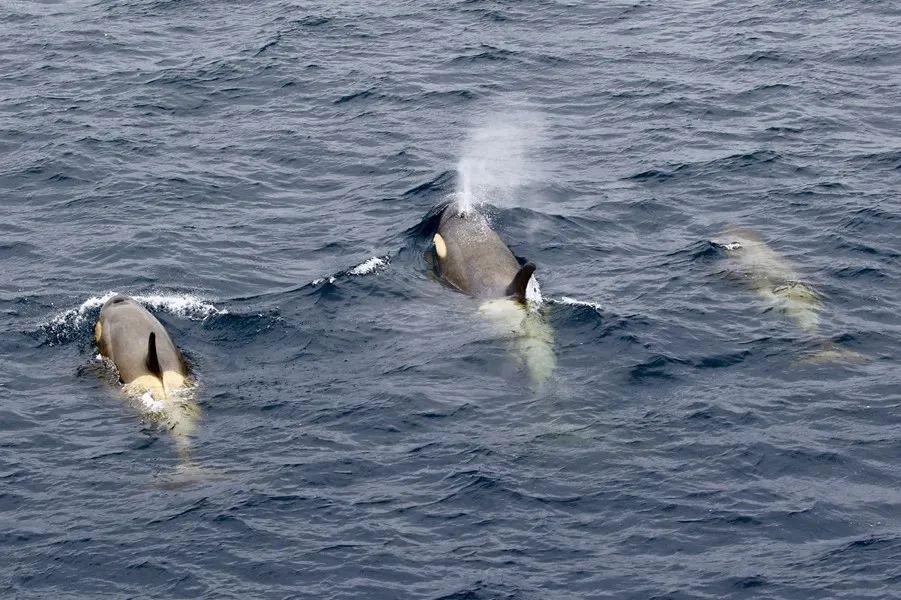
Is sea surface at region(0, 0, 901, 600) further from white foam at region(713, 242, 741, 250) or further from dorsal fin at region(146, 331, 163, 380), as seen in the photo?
dorsal fin at region(146, 331, 163, 380)

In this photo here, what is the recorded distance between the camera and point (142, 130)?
4044 centimetres

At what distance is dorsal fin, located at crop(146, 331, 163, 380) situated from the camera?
2589cm

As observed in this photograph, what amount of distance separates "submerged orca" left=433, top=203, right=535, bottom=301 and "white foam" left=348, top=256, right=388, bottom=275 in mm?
1317

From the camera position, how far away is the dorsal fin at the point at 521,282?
Answer: 28848 millimetres

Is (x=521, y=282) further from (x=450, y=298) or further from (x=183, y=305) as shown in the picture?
(x=183, y=305)

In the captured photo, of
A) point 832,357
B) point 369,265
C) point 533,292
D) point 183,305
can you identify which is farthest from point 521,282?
point 183,305

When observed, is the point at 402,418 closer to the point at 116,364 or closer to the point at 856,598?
the point at 116,364

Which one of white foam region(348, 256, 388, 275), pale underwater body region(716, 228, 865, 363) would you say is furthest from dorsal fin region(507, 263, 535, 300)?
pale underwater body region(716, 228, 865, 363)

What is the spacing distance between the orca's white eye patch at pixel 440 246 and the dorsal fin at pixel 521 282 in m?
2.63

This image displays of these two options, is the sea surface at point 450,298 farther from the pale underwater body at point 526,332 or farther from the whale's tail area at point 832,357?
the pale underwater body at point 526,332

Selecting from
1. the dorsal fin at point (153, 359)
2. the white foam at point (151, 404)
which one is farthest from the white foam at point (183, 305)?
the white foam at point (151, 404)

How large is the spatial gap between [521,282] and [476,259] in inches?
94.5


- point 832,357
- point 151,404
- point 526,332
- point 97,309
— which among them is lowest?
point 832,357

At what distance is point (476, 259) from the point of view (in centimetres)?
3133
